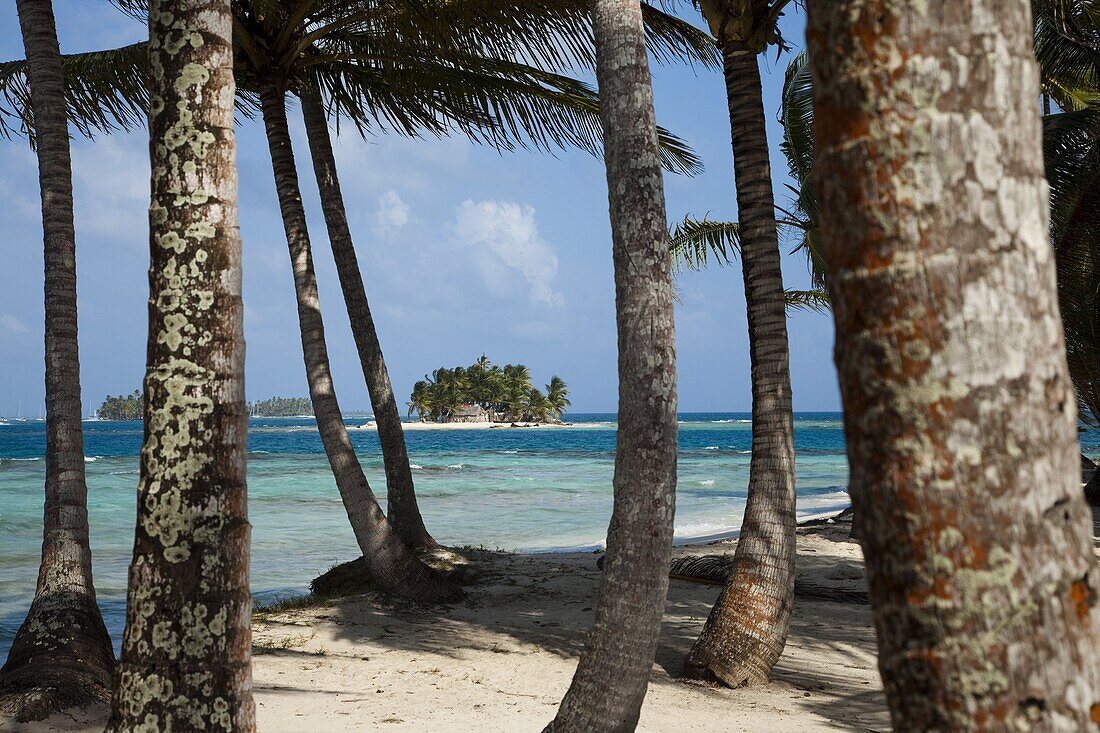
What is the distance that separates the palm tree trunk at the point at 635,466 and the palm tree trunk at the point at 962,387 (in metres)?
2.28

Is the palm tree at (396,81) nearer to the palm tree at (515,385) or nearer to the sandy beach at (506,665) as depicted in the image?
the sandy beach at (506,665)

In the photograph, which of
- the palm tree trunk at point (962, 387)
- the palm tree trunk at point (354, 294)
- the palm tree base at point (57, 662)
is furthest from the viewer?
the palm tree trunk at point (354, 294)

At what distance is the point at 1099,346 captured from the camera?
12672 millimetres

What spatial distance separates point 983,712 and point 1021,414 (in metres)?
0.48

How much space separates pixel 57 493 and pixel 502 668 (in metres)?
3.20

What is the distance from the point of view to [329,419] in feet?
26.4

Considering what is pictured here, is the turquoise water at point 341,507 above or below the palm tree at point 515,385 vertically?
below

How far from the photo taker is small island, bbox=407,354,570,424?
9814cm

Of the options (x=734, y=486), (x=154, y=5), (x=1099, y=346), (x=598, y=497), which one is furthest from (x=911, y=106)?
(x=734, y=486)

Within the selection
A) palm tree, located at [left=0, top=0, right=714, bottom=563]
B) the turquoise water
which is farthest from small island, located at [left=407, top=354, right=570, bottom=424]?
palm tree, located at [left=0, top=0, right=714, bottom=563]

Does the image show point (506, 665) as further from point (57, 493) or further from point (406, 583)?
point (57, 493)

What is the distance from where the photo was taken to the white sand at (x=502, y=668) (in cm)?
504

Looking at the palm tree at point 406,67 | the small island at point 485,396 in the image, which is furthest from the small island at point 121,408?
the palm tree at point 406,67

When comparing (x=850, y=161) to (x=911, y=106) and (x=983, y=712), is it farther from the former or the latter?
(x=983, y=712)
